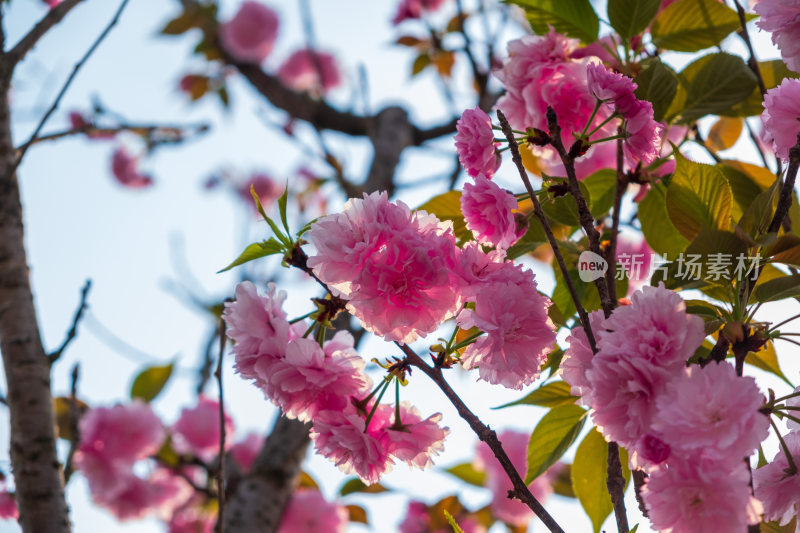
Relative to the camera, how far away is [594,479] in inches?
36.5

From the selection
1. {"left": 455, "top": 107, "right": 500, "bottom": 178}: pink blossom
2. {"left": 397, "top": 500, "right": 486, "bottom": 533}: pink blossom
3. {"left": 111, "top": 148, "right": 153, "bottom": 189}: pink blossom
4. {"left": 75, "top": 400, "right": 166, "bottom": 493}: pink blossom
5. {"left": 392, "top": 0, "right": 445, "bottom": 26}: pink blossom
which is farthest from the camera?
{"left": 111, "top": 148, "right": 153, "bottom": 189}: pink blossom

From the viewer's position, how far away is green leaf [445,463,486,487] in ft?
7.34

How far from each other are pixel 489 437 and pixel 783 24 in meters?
0.54

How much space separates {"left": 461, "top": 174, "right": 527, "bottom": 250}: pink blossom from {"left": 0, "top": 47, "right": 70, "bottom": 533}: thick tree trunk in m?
0.79

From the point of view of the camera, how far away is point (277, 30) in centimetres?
415

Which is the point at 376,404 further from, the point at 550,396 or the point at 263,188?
the point at 263,188

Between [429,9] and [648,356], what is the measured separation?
7.78 feet

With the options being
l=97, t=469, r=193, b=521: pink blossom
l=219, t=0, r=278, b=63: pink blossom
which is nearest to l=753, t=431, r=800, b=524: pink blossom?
l=97, t=469, r=193, b=521: pink blossom

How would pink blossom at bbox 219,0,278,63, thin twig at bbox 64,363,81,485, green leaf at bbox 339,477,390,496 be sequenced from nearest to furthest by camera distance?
thin twig at bbox 64,363,81,485 → green leaf at bbox 339,477,390,496 → pink blossom at bbox 219,0,278,63

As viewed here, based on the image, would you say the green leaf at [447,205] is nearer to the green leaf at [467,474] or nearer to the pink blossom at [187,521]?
the green leaf at [467,474]

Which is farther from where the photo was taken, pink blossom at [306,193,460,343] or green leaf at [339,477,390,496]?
green leaf at [339,477,390,496]

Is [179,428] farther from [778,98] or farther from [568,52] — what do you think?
[778,98]

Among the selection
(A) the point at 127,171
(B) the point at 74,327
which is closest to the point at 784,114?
(B) the point at 74,327

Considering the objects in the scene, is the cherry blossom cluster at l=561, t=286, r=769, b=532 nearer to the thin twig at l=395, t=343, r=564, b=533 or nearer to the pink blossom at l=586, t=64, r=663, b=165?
the thin twig at l=395, t=343, r=564, b=533
